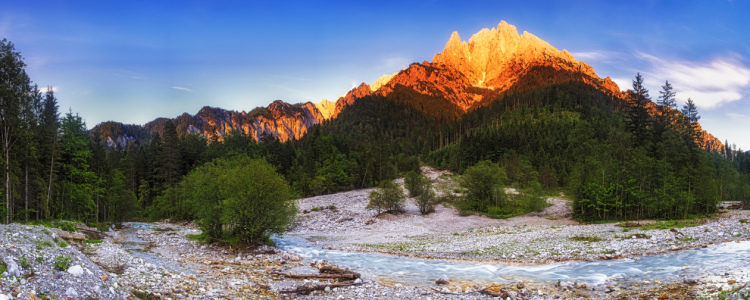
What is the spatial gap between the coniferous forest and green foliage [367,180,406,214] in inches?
505

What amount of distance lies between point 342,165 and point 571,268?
2825 inches

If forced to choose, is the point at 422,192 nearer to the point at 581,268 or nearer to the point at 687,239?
the point at 687,239

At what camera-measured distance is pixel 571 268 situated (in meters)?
20.9

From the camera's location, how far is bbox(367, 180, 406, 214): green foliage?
54875 mm

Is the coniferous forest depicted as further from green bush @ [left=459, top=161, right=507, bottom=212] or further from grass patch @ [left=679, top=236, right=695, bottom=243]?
grass patch @ [left=679, top=236, right=695, bottom=243]

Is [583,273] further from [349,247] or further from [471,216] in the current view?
[471,216]

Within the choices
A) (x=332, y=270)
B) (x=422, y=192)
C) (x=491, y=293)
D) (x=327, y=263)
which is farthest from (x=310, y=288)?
(x=422, y=192)

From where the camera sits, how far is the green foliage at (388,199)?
54875 mm


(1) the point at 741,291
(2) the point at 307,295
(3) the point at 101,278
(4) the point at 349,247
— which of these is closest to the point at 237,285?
(2) the point at 307,295

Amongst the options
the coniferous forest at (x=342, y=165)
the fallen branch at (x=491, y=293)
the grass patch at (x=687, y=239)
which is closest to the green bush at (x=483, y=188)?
the coniferous forest at (x=342, y=165)

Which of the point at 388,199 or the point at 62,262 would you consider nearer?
the point at 62,262

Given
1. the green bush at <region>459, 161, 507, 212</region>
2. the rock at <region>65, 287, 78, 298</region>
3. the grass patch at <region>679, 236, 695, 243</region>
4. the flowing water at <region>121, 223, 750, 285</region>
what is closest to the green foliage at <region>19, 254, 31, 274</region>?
the rock at <region>65, 287, 78, 298</region>

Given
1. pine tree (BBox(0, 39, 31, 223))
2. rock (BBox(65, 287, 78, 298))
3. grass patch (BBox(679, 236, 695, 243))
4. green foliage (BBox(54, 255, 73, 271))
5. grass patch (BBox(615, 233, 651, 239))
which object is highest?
pine tree (BBox(0, 39, 31, 223))

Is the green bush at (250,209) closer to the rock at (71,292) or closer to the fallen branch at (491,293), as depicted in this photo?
the fallen branch at (491,293)
